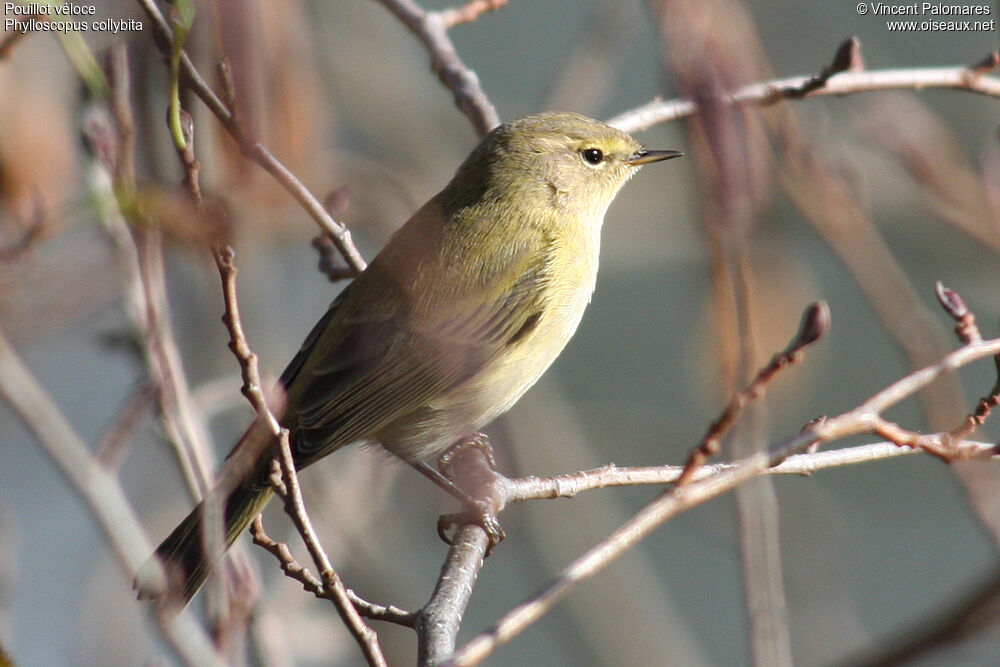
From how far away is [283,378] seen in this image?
3635 mm

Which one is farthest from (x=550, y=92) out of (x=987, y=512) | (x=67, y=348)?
(x=67, y=348)

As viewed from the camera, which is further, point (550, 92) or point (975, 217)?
point (550, 92)

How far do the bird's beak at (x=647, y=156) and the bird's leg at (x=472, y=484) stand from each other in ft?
3.83

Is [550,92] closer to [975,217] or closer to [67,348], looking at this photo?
[975,217]

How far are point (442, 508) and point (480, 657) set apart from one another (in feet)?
8.72

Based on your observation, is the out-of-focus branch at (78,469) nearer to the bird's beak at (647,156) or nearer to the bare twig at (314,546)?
the bare twig at (314,546)

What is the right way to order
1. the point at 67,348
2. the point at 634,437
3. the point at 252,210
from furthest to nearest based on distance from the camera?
the point at 67,348 → the point at 634,437 → the point at 252,210

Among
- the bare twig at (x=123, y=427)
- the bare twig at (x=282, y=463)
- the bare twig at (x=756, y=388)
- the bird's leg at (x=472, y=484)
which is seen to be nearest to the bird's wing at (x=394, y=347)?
the bird's leg at (x=472, y=484)

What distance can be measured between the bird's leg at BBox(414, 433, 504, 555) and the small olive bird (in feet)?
0.22

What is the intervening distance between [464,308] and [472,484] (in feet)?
1.99

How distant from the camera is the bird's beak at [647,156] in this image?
12.7 ft

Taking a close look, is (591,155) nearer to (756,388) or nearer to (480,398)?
(480,398)

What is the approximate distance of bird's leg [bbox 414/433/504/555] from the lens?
3.11 m

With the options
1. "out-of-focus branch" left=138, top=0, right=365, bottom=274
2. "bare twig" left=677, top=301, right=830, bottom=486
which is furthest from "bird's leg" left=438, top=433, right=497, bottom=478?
"bare twig" left=677, top=301, right=830, bottom=486
